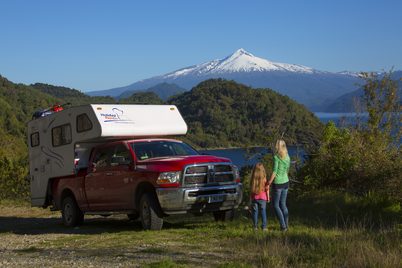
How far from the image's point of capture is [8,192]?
79.9ft

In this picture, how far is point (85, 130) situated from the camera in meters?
12.6

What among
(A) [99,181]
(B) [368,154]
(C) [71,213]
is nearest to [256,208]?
(A) [99,181]

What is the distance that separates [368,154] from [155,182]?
679 cm

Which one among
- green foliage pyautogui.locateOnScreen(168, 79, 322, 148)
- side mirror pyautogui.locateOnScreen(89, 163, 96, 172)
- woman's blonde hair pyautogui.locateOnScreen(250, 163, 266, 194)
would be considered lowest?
woman's blonde hair pyautogui.locateOnScreen(250, 163, 266, 194)

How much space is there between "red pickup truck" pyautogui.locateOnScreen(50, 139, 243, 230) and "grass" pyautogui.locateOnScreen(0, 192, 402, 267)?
1.36ft

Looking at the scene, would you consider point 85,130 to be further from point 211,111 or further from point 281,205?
point 211,111

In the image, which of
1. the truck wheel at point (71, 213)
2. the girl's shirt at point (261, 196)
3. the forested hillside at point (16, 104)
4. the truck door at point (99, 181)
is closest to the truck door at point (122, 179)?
the truck door at point (99, 181)

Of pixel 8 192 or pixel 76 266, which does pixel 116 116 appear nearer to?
pixel 76 266

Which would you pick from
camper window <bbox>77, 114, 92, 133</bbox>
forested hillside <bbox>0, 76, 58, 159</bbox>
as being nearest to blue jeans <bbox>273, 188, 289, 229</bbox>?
camper window <bbox>77, 114, 92, 133</bbox>

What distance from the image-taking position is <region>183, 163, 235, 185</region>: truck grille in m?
10.6

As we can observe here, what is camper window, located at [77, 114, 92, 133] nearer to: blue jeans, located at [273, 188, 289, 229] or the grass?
the grass

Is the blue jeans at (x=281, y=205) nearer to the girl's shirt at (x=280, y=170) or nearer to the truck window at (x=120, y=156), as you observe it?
the girl's shirt at (x=280, y=170)

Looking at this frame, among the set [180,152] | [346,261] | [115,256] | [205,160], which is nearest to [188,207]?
[205,160]

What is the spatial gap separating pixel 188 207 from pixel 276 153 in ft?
5.90
